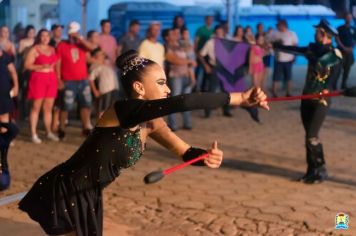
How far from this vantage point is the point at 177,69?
10.1m

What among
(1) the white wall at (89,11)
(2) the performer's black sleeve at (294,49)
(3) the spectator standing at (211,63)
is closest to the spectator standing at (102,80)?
(3) the spectator standing at (211,63)

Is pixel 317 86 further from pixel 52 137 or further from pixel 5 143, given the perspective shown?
pixel 52 137

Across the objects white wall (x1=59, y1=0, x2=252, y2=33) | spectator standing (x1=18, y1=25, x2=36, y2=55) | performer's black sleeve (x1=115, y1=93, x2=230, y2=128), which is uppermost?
performer's black sleeve (x1=115, y1=93, x2=230, y2=128)

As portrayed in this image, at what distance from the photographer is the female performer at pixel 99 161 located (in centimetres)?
335

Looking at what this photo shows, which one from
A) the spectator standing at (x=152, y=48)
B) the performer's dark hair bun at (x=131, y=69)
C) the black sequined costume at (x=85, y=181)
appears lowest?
the spectator standing at (x=152, y=48)

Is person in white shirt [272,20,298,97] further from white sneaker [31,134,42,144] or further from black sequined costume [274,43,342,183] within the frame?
black sequined costume [274,43,342,183]

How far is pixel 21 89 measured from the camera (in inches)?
422

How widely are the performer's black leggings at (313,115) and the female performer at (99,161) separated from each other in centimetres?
340

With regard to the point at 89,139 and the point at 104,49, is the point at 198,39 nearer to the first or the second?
the point at 104,49

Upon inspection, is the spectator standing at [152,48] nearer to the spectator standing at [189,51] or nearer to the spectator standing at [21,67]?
the spectator standing at [189,51]

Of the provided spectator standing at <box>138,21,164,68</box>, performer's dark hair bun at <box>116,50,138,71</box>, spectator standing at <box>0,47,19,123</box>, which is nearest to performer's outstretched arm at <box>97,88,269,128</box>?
performer's dark hair bun at <box>116,50,138,71</box>

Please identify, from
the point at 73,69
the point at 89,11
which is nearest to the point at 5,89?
the point at 73,69

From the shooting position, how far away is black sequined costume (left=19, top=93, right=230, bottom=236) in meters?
3.38

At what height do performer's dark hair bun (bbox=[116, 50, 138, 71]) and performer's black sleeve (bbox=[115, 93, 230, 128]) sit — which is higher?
performer's dark hair bun (bbox=[116, 50, 138, 71])
